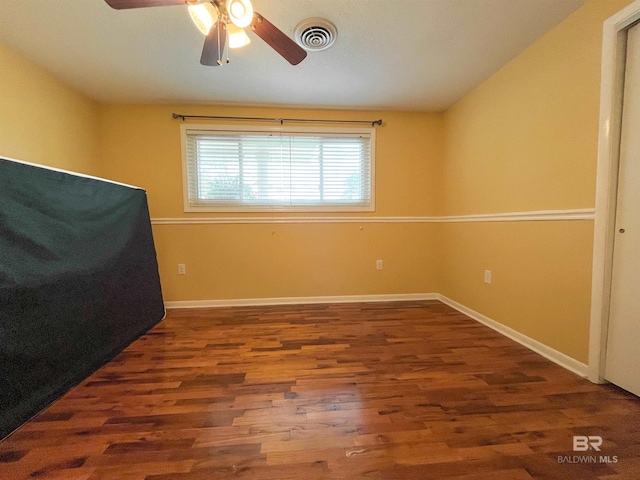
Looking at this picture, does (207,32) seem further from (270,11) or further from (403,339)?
(403,339)

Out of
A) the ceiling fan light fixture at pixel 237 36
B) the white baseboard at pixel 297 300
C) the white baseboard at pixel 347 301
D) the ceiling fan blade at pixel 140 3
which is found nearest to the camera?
the ceiling fan blade at pixel 140 3

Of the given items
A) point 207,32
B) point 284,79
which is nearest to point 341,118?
point 284,79

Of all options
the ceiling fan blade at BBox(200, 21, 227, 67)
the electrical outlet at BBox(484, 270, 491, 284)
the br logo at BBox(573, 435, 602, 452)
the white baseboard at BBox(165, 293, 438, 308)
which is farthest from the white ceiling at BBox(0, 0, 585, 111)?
the br logo at BBox(573, 435, 602, 452)

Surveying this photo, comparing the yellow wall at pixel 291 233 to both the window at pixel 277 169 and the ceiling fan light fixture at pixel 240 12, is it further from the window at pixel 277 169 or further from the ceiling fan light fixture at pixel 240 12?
the ceiling fan light fixture at pixel 240 12

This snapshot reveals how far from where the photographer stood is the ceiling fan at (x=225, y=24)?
1.22 m

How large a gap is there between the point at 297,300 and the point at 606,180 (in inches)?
102

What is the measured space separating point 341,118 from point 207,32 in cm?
170

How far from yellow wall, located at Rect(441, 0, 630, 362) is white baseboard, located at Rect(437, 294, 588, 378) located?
0.12 ft

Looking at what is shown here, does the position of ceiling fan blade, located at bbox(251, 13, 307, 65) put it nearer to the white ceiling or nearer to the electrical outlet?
the white ceiling

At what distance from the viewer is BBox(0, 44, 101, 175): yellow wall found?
1888 mm

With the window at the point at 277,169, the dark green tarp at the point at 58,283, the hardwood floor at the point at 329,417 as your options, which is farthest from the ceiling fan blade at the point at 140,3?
the hardwood floor at the point at 329,417

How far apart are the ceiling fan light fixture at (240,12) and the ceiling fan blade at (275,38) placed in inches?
1.2

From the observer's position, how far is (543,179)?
1.83 metres

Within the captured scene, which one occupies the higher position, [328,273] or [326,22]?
[326,22]
